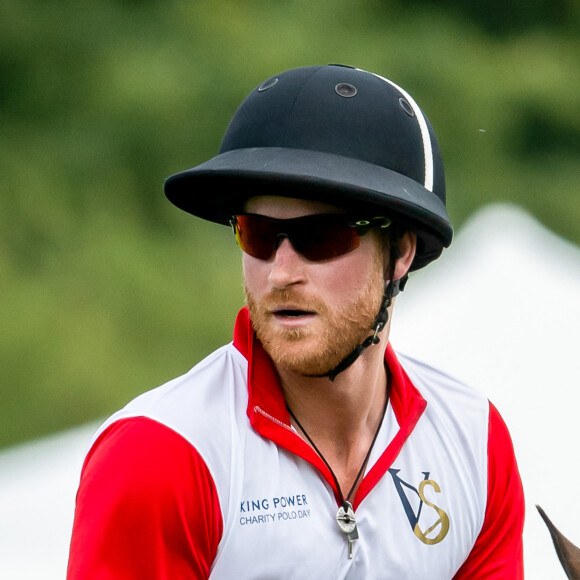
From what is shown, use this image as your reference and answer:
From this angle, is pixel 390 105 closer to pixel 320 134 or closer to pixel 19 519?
pixel 320 134

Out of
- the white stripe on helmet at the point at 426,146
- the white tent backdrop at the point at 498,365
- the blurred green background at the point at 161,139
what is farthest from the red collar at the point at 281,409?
the blurred green background at the point at 161,139

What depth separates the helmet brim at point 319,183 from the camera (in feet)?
7.14

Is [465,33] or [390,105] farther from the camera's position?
[465,33]

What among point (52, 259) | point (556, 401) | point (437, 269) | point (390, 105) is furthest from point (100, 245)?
point (390, 105)

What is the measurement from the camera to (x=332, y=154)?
7.60ft

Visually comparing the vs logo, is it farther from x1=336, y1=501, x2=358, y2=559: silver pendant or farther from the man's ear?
the man's ear

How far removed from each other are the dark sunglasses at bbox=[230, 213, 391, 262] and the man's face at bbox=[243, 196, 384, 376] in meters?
0.02

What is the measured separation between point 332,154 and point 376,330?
1.47 ft

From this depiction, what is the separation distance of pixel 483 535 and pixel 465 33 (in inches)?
277

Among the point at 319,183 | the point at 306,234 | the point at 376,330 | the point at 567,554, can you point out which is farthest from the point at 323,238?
the point at 567,554

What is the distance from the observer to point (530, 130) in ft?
27.4

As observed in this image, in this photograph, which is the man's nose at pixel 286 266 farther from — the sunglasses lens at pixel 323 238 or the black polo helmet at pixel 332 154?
the black polo helmet at pixel 332 154

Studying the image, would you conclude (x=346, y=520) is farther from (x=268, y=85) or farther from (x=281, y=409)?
(x=268, y=85)

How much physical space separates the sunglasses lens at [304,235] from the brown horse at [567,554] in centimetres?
88
